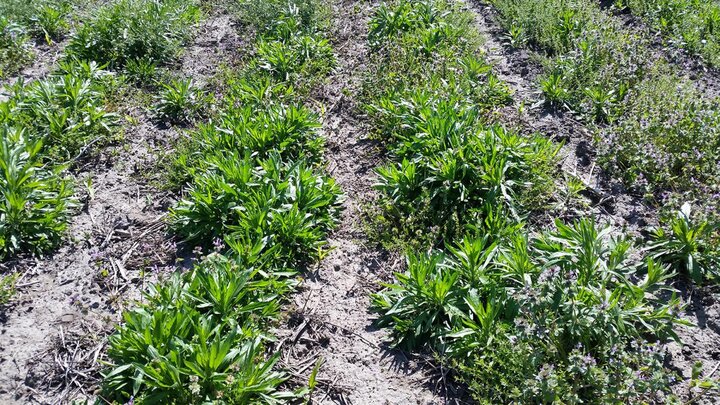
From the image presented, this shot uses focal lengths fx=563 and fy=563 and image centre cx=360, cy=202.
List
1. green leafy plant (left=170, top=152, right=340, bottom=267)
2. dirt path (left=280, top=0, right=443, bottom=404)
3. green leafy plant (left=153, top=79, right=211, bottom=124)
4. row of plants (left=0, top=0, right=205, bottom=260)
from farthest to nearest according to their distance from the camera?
green leafy plant (left=153, top=79, right=211, bottom=124) < row of plants (left=0, top=0, right=205, bottom=260) < green leafy plant (left=170, top=152, right=340, bottom=267) < dirt path (left=280, top=0, right=443, bottom=404)

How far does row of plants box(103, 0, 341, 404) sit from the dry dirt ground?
21cm

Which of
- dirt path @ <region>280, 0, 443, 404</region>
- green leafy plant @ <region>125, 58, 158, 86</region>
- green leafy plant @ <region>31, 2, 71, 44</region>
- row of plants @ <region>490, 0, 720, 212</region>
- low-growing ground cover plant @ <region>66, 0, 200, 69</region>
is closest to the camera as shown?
dirt path @ <region>280, 0, 443, 404</region>

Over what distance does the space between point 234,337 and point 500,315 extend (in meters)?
1.84

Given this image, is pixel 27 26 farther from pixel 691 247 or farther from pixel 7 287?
pixel 691 247

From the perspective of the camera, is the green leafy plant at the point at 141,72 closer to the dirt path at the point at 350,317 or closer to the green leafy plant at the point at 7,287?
the dirt path at the point at 350,317

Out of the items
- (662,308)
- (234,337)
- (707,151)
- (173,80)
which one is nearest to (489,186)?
(662,308)

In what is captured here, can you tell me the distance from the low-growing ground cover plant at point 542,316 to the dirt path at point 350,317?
0.21 meters

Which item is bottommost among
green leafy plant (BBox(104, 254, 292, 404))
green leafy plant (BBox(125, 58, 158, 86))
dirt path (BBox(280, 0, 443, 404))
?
dirt path (BBox(280, 0, 443, 404))

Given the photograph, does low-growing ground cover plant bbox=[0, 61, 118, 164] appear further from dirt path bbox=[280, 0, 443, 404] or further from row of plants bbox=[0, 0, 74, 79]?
dirt path bbox=[280, 0, 443, 404]

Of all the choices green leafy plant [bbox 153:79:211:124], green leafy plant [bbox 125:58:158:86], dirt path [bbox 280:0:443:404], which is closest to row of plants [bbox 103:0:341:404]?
dirt path [bbox 280:0:443:404]

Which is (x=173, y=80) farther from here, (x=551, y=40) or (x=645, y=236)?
(x=645, y=236)

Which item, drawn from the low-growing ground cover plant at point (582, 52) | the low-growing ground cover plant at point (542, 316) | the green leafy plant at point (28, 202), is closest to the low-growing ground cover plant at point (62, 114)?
the green leafy plant at point (28, 202)

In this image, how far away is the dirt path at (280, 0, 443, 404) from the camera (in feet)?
12.6

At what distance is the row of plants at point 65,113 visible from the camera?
489 cm
